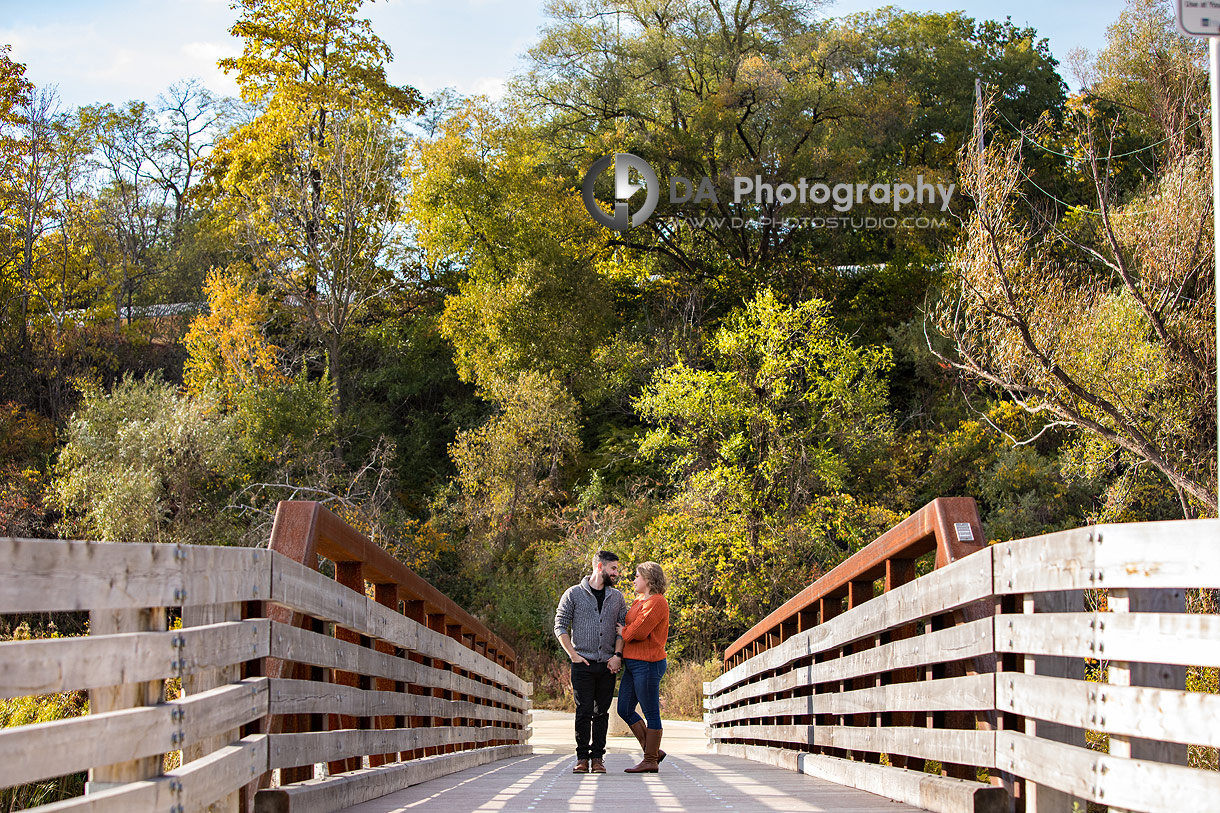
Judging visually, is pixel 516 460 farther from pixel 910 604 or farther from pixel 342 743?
pixel 910 604

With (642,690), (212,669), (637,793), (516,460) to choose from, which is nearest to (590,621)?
(642,690)

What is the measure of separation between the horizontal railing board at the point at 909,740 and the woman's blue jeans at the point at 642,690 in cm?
102

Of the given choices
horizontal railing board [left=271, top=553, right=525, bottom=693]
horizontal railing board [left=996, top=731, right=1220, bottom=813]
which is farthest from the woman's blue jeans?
horizontal railing board [left=996, top=731, right=1220, bottom=813]

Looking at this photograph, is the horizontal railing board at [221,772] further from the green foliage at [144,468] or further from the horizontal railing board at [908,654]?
the green foliage at [144,468]

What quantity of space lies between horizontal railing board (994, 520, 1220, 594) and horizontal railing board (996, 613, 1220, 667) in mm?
85

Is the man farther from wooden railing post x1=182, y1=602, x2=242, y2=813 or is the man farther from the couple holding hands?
wooden railing post x1=182, y1=602, x2=242, y2=813

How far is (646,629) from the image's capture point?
307 inches

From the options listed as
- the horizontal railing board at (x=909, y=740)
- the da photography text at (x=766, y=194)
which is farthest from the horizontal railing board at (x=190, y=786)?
the da photography text at (x=766, y=194)

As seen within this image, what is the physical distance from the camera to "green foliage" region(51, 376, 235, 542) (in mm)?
23859

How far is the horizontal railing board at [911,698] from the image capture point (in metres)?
3.82

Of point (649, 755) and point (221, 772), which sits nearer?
point (221, 772)

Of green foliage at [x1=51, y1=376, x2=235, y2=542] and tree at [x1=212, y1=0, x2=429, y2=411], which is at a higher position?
tree at [x1=212, y1=0, x2=429, y2=411]

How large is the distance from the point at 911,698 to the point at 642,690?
350 centimetres

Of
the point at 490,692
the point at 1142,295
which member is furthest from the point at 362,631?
the point at 1142,295
